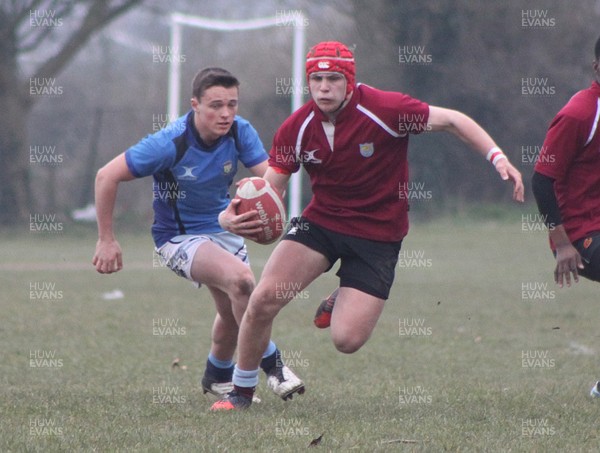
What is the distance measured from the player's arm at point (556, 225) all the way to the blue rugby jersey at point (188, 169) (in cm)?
168

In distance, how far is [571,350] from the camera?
8070 millimetres

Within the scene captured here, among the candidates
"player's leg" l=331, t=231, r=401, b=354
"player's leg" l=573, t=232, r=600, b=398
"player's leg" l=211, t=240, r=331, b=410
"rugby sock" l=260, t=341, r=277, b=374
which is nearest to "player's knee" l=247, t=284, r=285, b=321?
"player's leg" l=211, t=240, r=331, b=410

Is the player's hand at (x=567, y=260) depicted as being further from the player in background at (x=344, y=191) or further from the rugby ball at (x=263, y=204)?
the rugby ball at (x=263, y=204)

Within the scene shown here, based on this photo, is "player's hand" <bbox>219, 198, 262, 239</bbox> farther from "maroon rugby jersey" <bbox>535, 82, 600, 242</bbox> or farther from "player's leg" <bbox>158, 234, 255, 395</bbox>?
"maroon rugby jersey" <bbox>535, 82, 600, 242</bbox>

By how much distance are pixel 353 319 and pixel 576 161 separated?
1.43 metres

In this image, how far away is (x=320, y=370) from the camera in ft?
23.7

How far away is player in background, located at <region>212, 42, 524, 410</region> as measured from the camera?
5234mm

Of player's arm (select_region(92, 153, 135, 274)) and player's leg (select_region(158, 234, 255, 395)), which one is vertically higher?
player's arm (select_region(92, 153, 135, 274))

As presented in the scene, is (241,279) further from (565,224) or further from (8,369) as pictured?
(8,369)

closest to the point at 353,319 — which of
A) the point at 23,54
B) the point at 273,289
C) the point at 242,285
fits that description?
the point at 273,289

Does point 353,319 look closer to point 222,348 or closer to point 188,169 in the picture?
point 222,348

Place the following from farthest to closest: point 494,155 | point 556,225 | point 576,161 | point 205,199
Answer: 1. point 205,199
2. point 576,161
3. point 556,225
4. point 494,155

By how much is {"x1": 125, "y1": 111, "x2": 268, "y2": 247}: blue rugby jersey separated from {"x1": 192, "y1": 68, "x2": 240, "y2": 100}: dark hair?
0.21m

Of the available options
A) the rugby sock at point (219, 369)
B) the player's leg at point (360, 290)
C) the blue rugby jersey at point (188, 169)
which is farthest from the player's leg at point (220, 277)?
the player's leg at point (360, 290)
